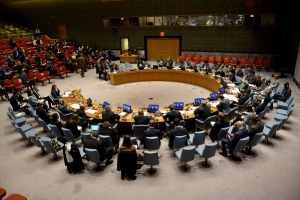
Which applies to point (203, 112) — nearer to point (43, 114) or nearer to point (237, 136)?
point (237, 136)

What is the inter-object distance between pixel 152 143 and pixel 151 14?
619 inches

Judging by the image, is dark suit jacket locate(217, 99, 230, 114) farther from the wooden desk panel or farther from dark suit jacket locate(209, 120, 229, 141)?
the wooden desk panel

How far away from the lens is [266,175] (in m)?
6.02

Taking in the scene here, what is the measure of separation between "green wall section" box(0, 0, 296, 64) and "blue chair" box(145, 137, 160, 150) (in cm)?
1432

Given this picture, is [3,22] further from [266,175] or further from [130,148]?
[266,175]

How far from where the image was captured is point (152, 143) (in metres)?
6.65

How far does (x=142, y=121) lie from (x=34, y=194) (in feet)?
11.4

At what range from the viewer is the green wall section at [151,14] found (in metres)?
17.2

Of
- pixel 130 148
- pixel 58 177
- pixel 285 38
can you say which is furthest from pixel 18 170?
pixel 285 38

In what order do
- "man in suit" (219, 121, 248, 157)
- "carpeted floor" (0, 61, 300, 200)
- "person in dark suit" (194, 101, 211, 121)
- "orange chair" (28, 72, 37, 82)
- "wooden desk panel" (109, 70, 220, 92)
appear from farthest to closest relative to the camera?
"orange chair" (28, 72, 37, 82), "wooden desk panel" (109, 70, 220, 92), "person in dark suit" (194, 101, 211, 121), "man in suit" (219, 121, 248, 157), "carpeted floor" (0, 61, 300, 200)

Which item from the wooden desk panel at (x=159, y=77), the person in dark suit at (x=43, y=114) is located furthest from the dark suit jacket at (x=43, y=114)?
the wooden desk panel at (x=159, y=77)

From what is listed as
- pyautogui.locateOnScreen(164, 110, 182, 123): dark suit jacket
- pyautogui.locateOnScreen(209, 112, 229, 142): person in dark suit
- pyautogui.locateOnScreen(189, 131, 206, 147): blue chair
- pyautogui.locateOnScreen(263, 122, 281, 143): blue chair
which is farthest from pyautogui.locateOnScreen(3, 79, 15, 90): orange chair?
pyautogui.locateOnScreen(263, 122, 281, 143): blue chair

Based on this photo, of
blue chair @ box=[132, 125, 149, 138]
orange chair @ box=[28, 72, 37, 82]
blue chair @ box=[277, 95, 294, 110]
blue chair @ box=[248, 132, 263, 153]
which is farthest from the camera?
orange chair @ box=[28, 72, 37, 82]

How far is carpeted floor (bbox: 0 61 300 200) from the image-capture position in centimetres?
552
